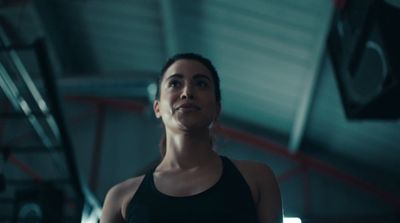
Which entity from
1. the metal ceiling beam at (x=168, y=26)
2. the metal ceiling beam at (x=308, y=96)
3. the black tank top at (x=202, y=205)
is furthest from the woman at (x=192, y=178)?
the metal ceiling beam at (x=168, y=26)

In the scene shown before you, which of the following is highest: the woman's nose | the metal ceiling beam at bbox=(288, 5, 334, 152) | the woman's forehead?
the woman's forehead

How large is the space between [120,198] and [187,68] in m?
0.21

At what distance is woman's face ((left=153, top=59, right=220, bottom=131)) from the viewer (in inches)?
26.8

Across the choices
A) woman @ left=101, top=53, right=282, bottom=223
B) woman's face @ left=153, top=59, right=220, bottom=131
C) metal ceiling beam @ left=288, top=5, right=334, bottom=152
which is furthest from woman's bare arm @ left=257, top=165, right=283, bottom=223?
metal ceiling beam @ left=288, top=5, right=334, bottom=152

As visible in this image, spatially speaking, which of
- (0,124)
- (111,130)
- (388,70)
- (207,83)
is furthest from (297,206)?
(207,83)

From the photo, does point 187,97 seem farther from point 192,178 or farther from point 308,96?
point 308,96

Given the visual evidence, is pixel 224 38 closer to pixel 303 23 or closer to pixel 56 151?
pixel 303 23

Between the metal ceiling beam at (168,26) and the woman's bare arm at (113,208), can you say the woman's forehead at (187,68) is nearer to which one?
the woman's bare arm at (113,208)

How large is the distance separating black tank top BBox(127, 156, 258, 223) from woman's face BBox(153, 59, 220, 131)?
86 mm

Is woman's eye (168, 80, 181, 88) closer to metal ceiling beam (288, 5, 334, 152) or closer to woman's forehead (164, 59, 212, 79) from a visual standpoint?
woman's forehead (164, 59, 212, 79)

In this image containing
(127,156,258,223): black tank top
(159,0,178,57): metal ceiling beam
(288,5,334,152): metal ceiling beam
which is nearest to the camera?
(127,156,258,223): black tank top

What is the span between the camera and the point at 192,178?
26.9 inches

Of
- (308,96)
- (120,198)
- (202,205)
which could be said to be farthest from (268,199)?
(308,96)

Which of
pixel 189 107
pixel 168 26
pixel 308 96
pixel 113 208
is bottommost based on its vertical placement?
pixel 308 96
